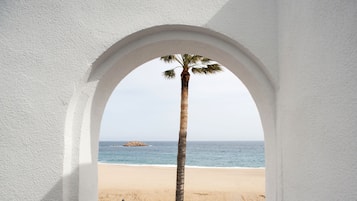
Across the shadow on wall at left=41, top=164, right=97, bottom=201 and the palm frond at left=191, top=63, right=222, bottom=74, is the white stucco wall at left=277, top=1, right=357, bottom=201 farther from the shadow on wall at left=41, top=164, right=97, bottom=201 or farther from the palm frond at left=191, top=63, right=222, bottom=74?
the palm frond at left=191, top=63, right=222, bottom=74

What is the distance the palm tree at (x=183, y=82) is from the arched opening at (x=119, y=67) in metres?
6.88

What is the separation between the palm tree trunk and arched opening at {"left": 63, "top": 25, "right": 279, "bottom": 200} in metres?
6.86

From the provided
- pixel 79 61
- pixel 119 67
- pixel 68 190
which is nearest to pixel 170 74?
pixel 119 67

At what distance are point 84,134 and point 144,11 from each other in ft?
4.56

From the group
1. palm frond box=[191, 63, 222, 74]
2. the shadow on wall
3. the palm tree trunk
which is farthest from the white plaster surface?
palm frond box=[191, 63, 222, 74]

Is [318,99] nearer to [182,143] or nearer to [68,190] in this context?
[68,190]

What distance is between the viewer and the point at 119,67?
375 centimetres

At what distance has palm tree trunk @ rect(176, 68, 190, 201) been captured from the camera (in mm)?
10416

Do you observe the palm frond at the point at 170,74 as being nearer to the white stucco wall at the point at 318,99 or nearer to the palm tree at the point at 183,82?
the palm tree at the point at 183,82

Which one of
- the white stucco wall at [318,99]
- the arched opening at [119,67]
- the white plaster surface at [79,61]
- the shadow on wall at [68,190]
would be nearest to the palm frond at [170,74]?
the arched opening at [119,67]

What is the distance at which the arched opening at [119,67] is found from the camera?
3346 millimetres

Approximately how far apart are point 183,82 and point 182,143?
2126 mm

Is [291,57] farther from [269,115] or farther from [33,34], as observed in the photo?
[33,34]

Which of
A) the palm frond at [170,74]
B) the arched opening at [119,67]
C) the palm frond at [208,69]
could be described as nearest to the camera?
the arched opening at [119,67]
